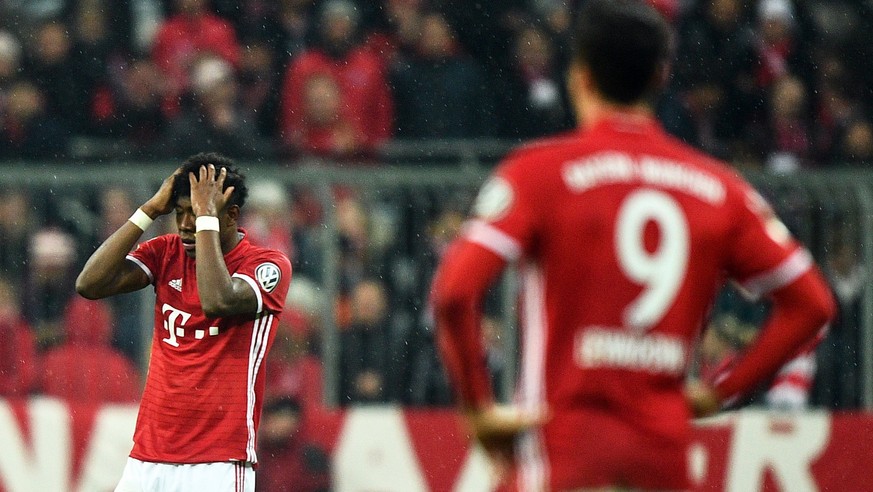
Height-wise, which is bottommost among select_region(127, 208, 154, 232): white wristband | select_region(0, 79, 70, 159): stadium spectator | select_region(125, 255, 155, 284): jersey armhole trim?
select_region(125, 255, 155, 284): jersey armhole trim

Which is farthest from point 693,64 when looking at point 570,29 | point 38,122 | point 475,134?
point 38,122

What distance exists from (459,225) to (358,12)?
3.98 m

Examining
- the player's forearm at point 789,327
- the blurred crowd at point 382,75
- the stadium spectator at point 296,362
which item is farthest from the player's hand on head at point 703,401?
the blurred crowd at point 382,75

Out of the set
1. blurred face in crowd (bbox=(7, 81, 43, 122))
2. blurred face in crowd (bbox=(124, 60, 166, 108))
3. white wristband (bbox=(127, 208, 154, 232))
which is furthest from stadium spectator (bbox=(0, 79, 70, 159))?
white wristband (bbox=(127, 208, 154, 232))

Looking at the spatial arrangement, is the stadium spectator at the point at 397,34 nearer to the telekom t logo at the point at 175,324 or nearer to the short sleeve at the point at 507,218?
the telekom t logo at the point at 175,324

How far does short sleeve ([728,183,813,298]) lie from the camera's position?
3.49m

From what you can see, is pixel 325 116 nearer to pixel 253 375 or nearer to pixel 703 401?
pixel 253 375

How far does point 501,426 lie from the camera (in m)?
3.32

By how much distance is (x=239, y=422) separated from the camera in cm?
610

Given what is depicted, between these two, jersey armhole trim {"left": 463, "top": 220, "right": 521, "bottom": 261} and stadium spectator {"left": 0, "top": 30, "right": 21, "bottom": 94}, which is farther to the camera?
stadium spectator {"left": 0, "top": 30, "right": 21, "bottom": 94}

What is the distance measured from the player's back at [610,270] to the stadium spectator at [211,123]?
745 centimetres

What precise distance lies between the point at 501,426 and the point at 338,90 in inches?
350

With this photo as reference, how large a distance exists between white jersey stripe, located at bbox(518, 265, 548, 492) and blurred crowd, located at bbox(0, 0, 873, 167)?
8.03 m

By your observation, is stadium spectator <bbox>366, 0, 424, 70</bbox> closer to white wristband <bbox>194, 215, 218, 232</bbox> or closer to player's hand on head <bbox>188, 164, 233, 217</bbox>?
player's hand on head <bbox>188, 164, 233, 217</bbox>
